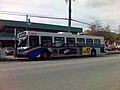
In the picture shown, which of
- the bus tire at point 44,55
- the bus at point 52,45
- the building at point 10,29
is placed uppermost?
the building at point 10,29

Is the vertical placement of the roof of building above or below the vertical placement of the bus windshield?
above

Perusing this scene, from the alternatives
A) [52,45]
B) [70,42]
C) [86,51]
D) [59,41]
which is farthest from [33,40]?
[86,51]

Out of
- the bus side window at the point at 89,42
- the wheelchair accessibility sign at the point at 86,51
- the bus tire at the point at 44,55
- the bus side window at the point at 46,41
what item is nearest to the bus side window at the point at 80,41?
the wheelchair accessibility sign at the point at 86,51

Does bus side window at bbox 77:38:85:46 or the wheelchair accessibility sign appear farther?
the wheelchair accessibility sign

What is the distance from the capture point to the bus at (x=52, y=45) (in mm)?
28586

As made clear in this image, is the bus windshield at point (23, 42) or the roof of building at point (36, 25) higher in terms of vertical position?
the roof of building at point (36, 25)

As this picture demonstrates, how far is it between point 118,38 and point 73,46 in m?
53.9

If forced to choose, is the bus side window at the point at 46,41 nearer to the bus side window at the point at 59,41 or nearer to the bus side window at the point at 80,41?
the bus side window at the point at 59,41

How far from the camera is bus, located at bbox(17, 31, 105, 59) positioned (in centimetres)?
2859

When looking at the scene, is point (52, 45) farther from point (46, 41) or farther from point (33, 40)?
point (33, 40)

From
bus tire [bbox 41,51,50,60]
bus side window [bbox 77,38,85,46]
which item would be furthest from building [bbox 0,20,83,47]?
bus tire [bbox 41,51,50,60]

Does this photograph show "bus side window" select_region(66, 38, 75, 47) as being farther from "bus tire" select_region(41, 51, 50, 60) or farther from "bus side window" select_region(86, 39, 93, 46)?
"bus tire" select_region(41, 51, 50, 60)

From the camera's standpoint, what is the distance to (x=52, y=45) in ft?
100

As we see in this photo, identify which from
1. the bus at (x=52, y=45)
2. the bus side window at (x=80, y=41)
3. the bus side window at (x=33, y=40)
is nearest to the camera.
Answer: the bus side window at (x=33, y=40)
